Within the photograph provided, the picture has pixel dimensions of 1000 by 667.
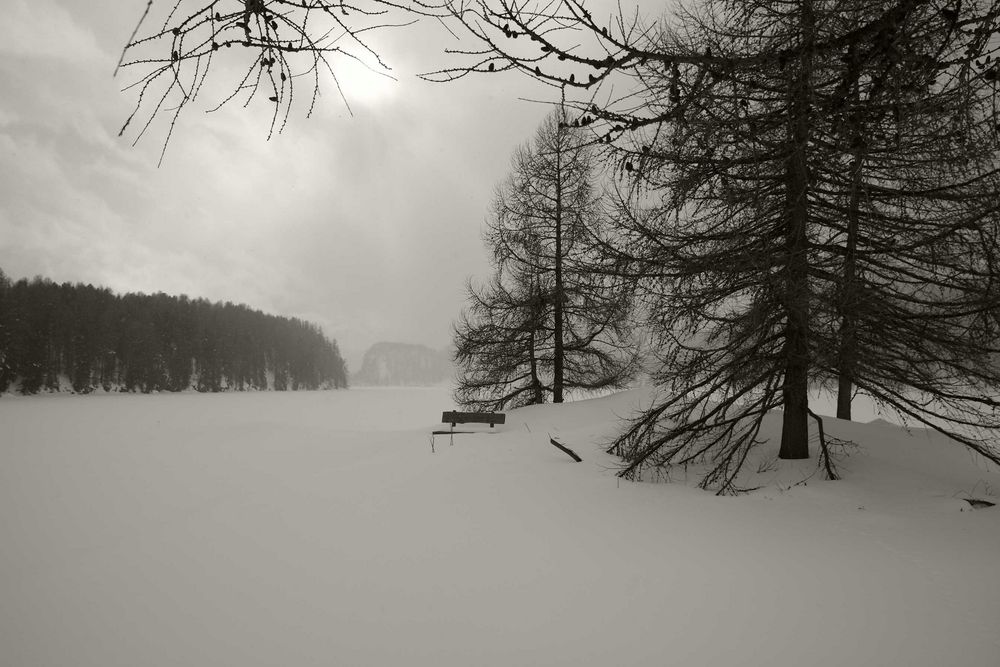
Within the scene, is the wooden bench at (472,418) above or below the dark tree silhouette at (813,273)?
below

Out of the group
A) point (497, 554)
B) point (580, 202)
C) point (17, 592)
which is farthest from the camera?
point (580, 202)

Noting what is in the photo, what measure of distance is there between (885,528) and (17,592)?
822 centimetres

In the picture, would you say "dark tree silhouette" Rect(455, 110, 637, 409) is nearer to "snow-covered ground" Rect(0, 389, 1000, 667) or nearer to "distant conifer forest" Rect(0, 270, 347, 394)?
"snow-covered ground" Rect(0, 389, 1000, 667)

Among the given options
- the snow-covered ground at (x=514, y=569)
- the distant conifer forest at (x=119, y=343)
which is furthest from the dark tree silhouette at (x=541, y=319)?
the distant conifer forest at (x=119, y=343)

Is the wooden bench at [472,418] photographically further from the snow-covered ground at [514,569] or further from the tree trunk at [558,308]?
the snow-covered ground at [514,569]

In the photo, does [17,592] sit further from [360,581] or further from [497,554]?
[497,554]

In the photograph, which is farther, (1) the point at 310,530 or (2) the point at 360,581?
(1) the point at 310,530

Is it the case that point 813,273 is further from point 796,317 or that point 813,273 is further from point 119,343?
point 119,343

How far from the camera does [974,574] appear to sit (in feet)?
11.7

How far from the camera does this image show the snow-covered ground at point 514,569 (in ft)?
9.52

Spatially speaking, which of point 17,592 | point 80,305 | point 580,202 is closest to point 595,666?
point 17,592

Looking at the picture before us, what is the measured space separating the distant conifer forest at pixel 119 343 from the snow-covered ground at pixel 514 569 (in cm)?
4722

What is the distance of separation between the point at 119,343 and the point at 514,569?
58.8 m

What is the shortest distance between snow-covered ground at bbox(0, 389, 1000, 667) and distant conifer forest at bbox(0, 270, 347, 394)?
1859 inches
